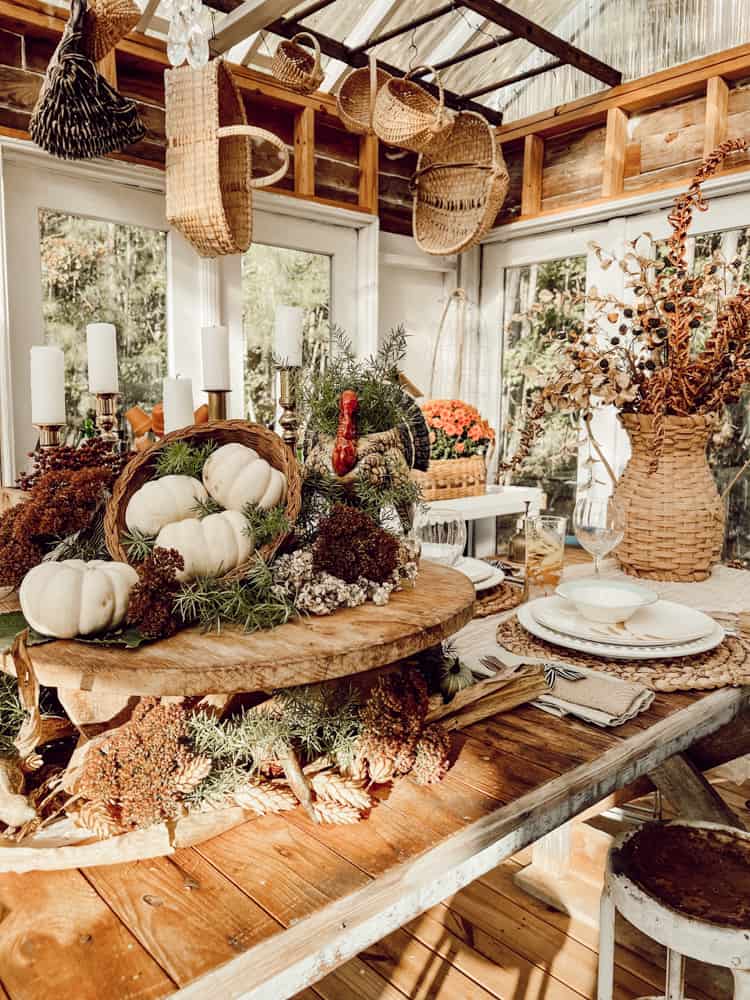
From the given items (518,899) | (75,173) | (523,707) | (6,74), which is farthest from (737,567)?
(6,74)

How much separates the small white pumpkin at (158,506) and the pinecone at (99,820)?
270mm

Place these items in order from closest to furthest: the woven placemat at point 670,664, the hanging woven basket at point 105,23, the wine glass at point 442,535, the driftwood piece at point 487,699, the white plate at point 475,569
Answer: the driftwood piece at point 487,699, the woven placemat at point 670,664, the wine glass at point 442,535, the white plate at point 475,569, the hanging woven basket at point 105,23

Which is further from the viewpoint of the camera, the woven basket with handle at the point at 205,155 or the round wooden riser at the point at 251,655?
the woven basket with handle at the point at 205,155

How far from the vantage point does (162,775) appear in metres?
0.69

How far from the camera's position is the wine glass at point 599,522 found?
1.40 m

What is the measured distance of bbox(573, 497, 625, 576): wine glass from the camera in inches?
54.9

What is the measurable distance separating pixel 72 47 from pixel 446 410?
4.89 ft

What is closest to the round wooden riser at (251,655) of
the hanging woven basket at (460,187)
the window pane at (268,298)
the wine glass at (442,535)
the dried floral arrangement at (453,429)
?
the wine glass at (442,535)

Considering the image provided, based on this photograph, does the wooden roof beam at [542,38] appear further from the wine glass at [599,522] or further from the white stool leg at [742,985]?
the white stool leg at [742,985]

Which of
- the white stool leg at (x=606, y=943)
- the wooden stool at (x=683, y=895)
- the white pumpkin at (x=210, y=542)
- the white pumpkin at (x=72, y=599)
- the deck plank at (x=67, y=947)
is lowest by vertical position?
the white stool leg at (x=606, y=943)

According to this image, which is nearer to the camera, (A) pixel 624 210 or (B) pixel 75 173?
(B) pixel 75 173

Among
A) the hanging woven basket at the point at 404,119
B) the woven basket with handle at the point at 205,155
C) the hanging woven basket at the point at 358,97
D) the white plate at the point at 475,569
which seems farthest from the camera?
the hanging woven basket at the point at 358,97

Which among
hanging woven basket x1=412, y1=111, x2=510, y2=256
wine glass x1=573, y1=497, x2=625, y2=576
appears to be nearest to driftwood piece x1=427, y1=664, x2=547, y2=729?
wine glass x1=573, y1=497, x2=625, y2=576

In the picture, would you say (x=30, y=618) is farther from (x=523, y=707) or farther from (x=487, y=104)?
(x=487, y=104)
